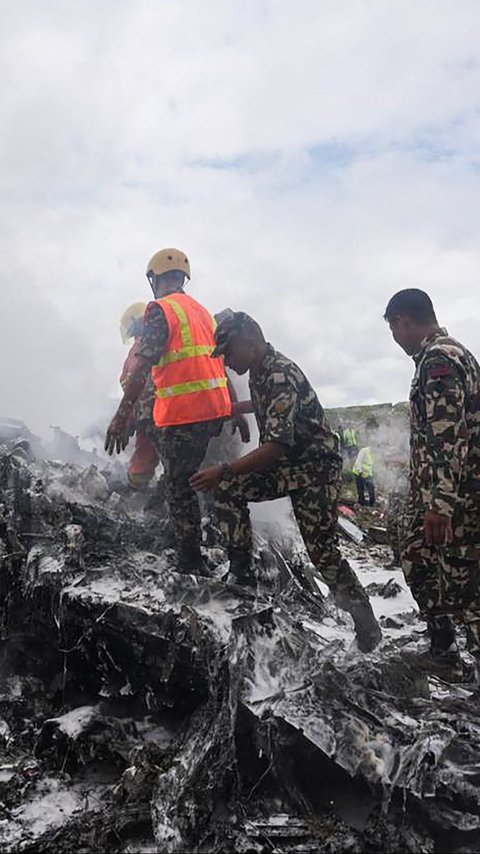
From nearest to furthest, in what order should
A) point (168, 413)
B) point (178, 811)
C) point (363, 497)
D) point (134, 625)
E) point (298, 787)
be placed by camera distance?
point (178, 811) < point (298, 787) < point (134, 625) < point (168, 413) < point (363, 497)

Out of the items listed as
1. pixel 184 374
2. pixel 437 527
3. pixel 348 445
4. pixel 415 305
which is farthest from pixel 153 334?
pixel 348 445

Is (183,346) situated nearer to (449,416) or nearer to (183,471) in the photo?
A: (183,471)

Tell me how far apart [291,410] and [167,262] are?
162cm

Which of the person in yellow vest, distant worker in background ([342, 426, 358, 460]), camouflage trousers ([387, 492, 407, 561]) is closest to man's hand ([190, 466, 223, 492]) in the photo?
camouflage trousers ([387, 492, 407, 561])

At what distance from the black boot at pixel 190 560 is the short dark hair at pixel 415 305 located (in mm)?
1880

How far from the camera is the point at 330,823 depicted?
2.23m

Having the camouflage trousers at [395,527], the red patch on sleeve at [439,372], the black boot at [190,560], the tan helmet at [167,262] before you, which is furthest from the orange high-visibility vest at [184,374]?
the camouflage trousers at [395,527]

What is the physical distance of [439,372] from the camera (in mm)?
2830

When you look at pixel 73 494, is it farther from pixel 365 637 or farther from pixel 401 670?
pixel 401 670

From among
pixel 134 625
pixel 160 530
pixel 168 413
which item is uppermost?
pixel 168 413

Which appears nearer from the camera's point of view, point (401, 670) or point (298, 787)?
point (298, 787)

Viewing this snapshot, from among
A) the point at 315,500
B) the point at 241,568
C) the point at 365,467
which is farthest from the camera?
the point at 365,467

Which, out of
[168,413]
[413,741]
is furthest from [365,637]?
[168,413]

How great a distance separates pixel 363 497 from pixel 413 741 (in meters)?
13.1
